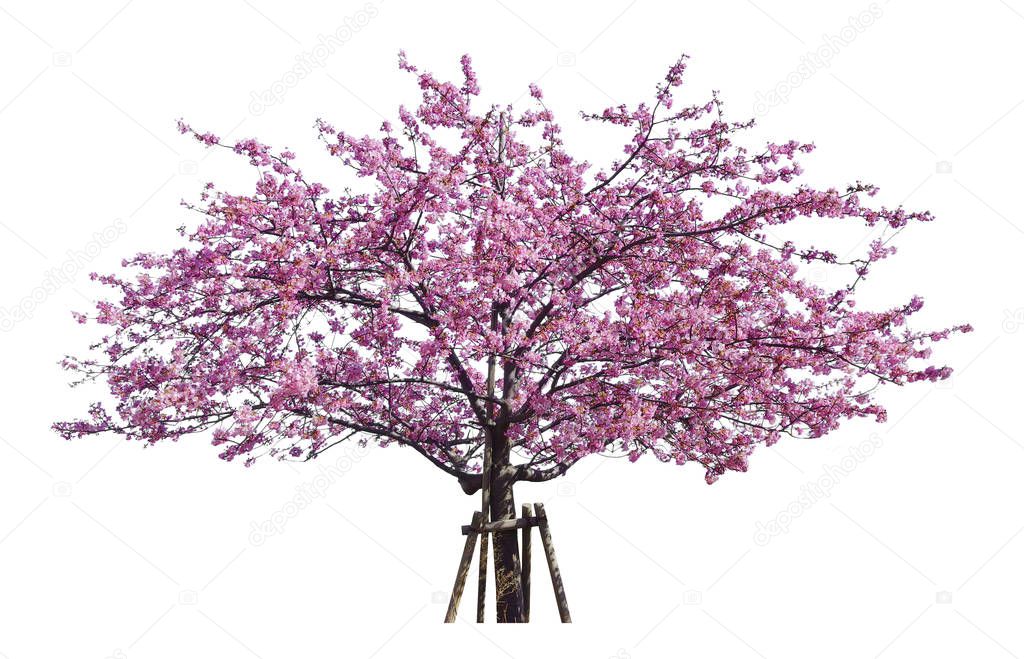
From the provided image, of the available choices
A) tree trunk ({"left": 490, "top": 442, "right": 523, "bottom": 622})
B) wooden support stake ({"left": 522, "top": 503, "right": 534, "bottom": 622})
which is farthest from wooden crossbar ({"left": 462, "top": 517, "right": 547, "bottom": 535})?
tree trunk ({"left": 490, "top": 442, "right": 523, "bottom": 622})

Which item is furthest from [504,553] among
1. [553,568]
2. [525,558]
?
[553,568]

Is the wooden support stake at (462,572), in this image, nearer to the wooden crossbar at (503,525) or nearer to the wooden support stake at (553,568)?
the wooden crossbar at (503,525)

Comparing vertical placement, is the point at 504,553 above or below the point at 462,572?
above

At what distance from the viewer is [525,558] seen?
29.8 ft

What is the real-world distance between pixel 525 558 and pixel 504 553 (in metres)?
0.20

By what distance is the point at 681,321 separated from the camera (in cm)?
766

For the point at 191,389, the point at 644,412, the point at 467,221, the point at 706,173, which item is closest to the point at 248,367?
the point at 191,389

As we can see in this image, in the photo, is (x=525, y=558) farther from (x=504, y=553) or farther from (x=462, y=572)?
(x=462, y=572)

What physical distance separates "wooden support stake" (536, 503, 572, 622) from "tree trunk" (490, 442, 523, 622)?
317mm

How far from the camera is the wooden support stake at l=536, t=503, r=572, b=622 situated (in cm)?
884

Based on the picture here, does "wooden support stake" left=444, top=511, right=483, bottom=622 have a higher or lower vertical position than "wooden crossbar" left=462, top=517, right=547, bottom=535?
lower

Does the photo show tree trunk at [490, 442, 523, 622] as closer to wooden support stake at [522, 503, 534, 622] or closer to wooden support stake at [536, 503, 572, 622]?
wooden support stake at [522, 503, 534, 622]

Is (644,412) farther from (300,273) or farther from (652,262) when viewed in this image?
(300,273)

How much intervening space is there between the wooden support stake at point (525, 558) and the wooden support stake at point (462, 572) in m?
0.46
